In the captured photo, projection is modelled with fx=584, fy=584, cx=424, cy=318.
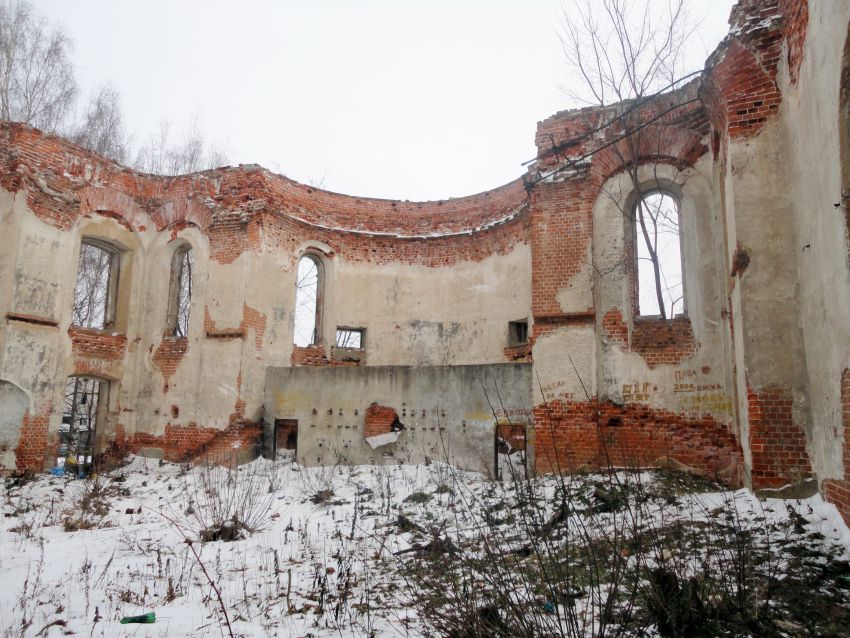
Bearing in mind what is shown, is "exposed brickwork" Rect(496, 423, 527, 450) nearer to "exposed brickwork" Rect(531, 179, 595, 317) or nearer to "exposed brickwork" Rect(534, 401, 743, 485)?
"exposed brickwork" Rect(534, 401, 743, 485)

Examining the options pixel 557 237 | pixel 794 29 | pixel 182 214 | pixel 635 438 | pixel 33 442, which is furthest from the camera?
pixel 182 214

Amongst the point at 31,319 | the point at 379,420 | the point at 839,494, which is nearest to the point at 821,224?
the point at 839,494

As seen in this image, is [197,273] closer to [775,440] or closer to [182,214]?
[182,214]

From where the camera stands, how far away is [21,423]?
37.1ft

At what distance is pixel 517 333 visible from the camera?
1416 cm

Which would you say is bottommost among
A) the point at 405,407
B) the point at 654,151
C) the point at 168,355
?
the point at 405,407

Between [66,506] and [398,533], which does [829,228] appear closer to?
[398,533]

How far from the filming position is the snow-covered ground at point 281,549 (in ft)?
14.0

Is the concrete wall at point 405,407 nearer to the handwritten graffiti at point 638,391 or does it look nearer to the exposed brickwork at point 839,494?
the handwritten graffiti at point 638,391

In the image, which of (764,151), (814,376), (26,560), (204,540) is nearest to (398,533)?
(204,540)

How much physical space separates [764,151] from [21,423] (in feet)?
43.3

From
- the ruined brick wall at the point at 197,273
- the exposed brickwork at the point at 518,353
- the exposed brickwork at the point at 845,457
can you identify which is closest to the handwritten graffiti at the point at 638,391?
the exposed brickwork at the point at 845,457

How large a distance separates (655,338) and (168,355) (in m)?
10.4

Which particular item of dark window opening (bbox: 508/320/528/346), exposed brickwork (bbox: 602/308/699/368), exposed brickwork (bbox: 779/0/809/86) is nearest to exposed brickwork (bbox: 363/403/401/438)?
dark window opening (bbox: 508/320/528/346)
